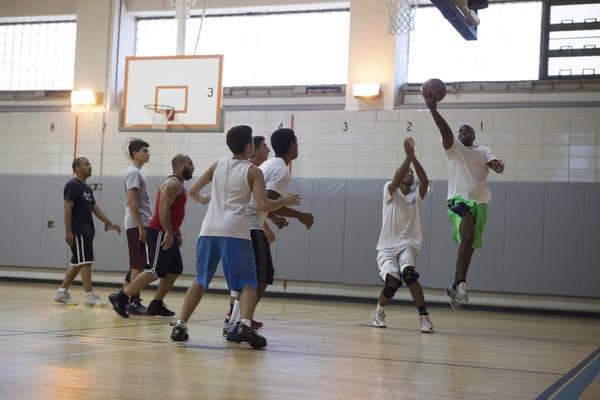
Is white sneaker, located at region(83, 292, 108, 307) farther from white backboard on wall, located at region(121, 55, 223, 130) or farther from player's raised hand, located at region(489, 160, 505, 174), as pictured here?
player's raised hand, located at region(489, 160, 505, 174)

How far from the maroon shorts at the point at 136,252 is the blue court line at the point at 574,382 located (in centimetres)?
476

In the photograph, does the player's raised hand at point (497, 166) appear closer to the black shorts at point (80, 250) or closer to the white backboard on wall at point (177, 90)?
the black shorts at point (80, 250)

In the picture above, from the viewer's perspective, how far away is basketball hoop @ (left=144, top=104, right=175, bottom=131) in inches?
557

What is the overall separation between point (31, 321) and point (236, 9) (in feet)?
31.0

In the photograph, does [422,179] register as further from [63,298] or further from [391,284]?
[63,298]

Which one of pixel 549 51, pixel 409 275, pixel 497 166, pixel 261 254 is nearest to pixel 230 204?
pixel 261 254

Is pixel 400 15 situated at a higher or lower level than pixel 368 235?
higher

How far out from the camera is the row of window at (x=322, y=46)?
13.7 metres

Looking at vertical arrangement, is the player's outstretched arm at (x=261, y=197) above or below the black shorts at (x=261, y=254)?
above

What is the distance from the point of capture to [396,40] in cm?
1446

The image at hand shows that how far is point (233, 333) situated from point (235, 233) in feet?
2.70

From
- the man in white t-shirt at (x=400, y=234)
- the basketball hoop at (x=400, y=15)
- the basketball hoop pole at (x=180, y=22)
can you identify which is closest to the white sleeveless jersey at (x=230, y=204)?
the man in white t-shirt at (x=400, y=234)

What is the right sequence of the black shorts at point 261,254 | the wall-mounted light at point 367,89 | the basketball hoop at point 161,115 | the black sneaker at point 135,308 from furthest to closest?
the wall-mounted light at point 367,89
the basketball hoop at point 161,115
the black sneaker at point 135,308
the black shorts at point 261,254

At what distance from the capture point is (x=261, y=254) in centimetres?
673
